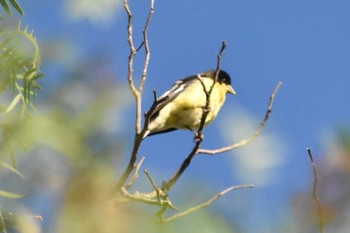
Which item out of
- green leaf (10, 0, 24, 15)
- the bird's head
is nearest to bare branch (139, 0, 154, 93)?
green leaf (10, 0, 24, 15)

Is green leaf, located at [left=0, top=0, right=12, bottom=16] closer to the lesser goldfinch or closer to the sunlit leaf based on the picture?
the sunlit leaf

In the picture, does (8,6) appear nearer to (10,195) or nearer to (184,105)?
(10,195)

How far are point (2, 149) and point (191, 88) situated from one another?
15.5 ft

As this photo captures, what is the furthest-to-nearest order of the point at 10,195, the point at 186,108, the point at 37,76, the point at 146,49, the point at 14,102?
the point at 186,108 < the point at 146,49 < the point at 37,76 < the point at 14,102 < the point at 10,195

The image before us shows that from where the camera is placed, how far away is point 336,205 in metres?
0.72

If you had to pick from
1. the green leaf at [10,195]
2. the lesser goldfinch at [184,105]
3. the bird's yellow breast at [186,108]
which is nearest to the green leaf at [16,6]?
the green leaf at [10,195]

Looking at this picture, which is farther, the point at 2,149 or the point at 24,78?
the point at 24,78

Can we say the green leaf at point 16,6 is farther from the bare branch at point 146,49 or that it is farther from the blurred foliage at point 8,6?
the bare branch at point 146,49

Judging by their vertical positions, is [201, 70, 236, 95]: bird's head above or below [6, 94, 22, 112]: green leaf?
below

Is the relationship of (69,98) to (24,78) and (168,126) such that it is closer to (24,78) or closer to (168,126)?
(24,78)

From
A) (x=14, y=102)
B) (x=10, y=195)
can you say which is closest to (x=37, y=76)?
(x=14, y=102)

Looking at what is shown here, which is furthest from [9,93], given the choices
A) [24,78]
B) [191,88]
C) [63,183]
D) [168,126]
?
[191,88]

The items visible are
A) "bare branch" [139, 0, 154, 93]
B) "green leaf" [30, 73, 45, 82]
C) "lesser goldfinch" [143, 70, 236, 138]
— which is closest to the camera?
"green leaf" [30, 73, 45, 82]

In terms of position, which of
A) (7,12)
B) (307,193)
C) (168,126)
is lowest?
(168,126)
